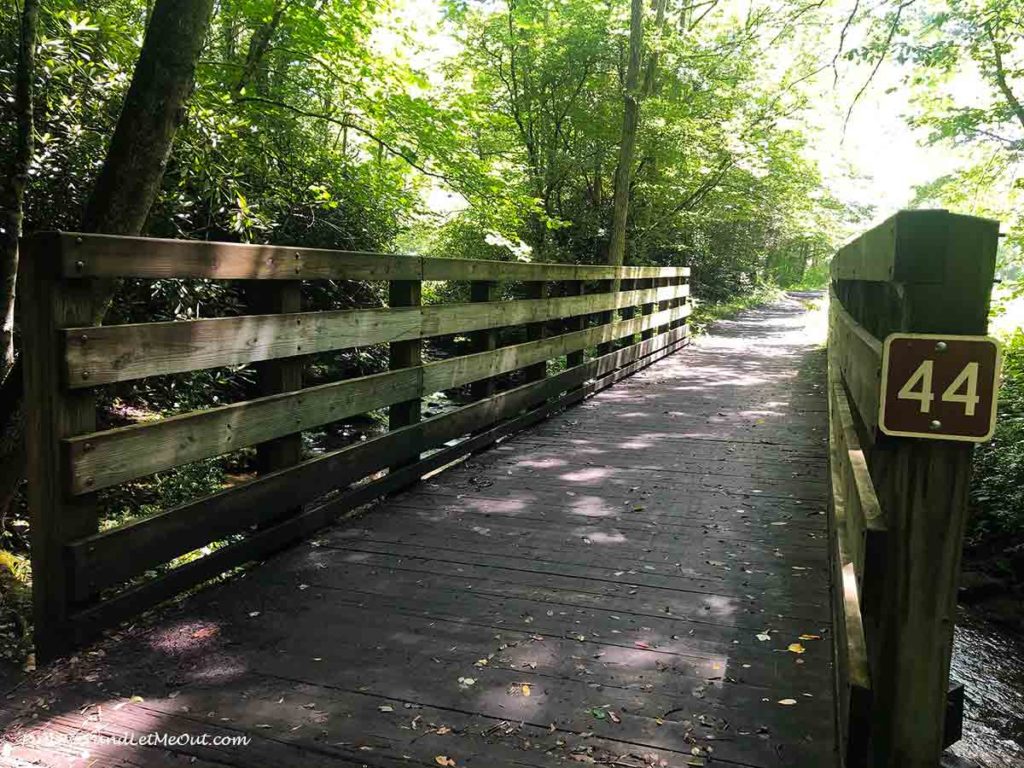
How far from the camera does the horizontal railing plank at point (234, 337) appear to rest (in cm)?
251

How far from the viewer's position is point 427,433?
4859 millimetres

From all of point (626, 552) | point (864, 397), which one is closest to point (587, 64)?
point (626, 552)

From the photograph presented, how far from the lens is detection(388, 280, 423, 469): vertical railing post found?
4473mm

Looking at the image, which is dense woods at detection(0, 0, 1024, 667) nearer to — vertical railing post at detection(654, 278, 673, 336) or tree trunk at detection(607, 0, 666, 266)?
tree trunk at detection(607, 0, 666, 266)

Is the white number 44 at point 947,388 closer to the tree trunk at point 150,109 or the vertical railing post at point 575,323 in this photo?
the tree trunk at point 150,109

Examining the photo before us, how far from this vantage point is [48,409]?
2418 mm

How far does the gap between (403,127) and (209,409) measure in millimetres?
6047

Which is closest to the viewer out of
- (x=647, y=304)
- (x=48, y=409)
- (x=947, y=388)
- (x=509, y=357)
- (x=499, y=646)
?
(x=947, y=388)

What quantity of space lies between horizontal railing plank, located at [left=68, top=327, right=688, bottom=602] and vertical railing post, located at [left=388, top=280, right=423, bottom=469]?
3.0 inches

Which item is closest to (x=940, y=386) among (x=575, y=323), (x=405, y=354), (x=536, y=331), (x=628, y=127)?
(x=405, y=354)

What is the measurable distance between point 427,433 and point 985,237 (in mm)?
3614

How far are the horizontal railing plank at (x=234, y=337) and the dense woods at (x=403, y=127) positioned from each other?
58cm

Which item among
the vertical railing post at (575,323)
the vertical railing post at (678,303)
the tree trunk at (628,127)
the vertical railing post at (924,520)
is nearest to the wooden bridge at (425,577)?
the vertical railing post at (924,520)

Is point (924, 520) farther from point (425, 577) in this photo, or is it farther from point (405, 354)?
point (405, 354)
